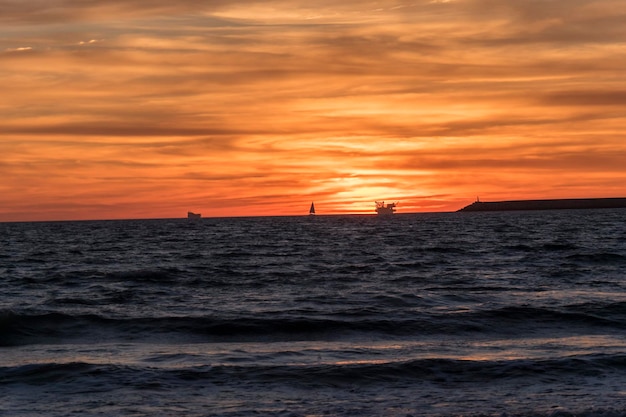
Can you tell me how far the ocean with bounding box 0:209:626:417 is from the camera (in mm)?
12922

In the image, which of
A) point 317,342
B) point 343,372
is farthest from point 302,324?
point 343,372

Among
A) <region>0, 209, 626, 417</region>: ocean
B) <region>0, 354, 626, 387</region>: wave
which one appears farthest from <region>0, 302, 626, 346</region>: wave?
<region>0, 354, 626, 387</region>: wave

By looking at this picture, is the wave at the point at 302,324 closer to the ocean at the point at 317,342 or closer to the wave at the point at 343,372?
the ocean at the point at 317,342

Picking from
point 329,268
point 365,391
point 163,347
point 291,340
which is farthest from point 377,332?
point 329,268

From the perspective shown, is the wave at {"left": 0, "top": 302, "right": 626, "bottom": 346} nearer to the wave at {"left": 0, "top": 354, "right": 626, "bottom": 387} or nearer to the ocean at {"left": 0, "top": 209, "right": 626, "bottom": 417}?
the ocean at {"left": 0, "top": 209, "right": 626, "bottom": 417}

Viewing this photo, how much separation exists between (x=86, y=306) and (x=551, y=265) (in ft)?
81.5

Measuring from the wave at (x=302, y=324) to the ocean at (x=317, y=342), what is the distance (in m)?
0.07

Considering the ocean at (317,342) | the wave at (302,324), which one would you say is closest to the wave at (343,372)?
the ocean at (317,342)

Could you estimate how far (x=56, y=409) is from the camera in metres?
12.5

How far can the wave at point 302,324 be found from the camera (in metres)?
20.5

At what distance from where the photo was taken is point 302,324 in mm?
21656

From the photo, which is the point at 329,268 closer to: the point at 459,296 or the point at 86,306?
the point at 459,296

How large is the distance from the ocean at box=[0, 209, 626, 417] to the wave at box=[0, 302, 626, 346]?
0.07m

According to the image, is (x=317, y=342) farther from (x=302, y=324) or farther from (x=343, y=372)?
(x=343, y=372)
